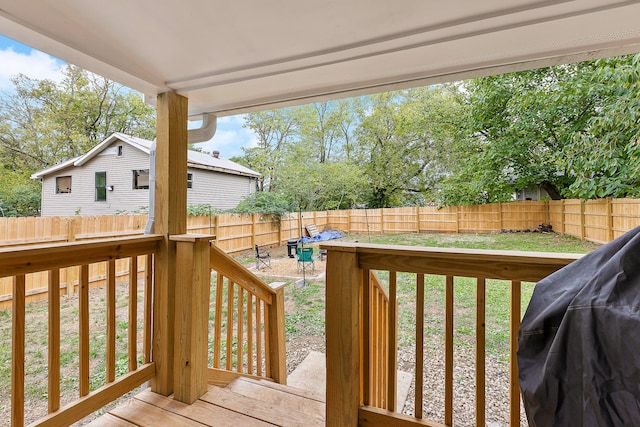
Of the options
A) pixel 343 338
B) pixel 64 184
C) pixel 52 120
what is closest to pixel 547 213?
A: pixel 343 338

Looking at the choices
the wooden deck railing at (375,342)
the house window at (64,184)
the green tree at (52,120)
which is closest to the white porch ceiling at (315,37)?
the wooden deck railing at (375,342)

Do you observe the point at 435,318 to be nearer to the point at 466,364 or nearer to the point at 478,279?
the point at 466,364

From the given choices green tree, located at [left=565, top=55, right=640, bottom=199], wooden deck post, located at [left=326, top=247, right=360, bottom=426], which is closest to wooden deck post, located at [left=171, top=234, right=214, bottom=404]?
wooden deck post, located at [left=326, top=247, right=360, bottom=426]

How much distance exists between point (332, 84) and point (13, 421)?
212 centimetres

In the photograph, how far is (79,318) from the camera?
4.50 ft

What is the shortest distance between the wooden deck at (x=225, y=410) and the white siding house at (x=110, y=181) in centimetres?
822

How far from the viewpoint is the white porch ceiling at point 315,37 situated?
3.67 feet

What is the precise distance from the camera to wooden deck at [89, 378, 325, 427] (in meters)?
1.43

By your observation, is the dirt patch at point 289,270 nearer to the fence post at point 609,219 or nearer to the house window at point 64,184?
the fence post at point 609,219

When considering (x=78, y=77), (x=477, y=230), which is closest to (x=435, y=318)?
(x=477, y=230)

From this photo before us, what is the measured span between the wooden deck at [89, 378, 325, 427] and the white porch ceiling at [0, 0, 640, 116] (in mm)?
1735

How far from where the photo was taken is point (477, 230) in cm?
1007

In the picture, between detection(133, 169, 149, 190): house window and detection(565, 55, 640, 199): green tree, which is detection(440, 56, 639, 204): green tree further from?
detection(133, 169, 149, 190): house window

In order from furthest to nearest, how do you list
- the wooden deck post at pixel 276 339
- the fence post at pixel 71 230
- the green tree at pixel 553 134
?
1. the green tree at pixel 553 134
2. the fence post at pixel 71 230
3. the wooden deck post at pixel 276 339
